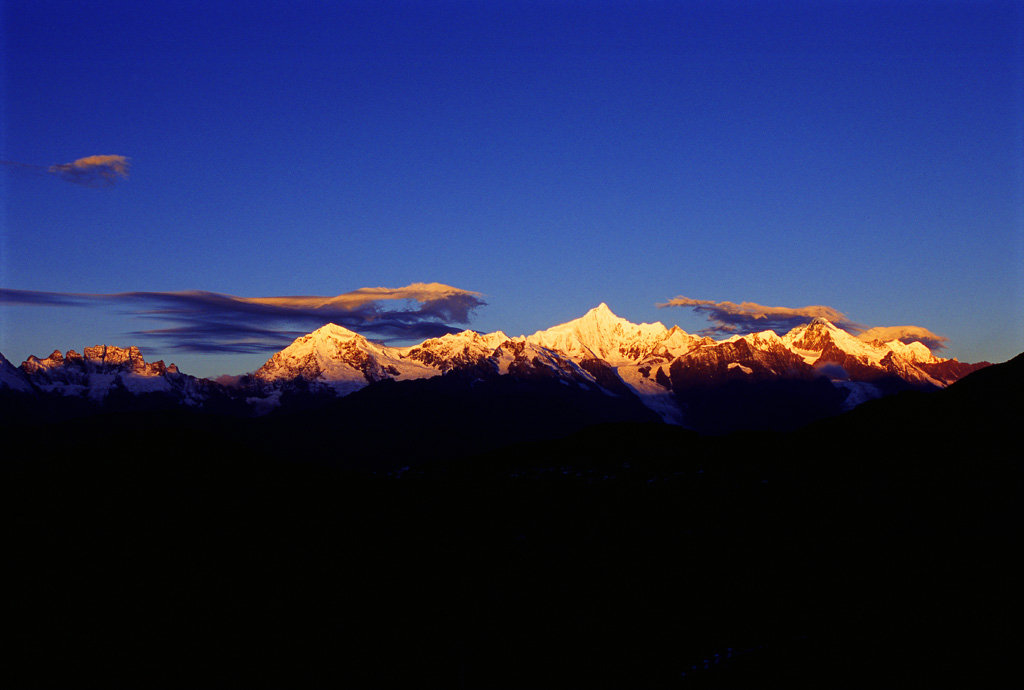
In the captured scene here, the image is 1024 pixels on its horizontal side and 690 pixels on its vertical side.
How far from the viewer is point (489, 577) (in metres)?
80.4

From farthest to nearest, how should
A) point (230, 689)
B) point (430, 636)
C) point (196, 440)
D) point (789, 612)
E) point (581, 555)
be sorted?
point (196, 440) → point (581, 555) → point (789, 612) → point (430, 636) → point (230, 689)

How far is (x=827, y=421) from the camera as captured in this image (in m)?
152

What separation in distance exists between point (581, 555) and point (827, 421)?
79.8 metres

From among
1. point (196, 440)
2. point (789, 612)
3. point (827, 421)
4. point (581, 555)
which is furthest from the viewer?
point (827, 421)

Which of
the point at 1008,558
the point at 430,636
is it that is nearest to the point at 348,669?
the point at 430,636

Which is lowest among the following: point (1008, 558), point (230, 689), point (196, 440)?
point (230, 689)

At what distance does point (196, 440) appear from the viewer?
96062mm

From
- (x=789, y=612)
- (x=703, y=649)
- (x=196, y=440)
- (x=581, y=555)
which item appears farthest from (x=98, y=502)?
(x=789, y=612)

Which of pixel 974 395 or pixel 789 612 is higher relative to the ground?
pixel 974 395

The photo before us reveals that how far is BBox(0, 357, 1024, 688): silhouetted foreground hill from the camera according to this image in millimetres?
63375

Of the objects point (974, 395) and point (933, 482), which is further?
point (974, 395)

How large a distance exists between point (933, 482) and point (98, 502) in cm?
8894

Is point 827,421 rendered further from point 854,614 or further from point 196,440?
point 196,440

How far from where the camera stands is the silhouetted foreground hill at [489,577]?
63375 mm
